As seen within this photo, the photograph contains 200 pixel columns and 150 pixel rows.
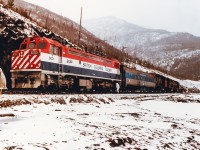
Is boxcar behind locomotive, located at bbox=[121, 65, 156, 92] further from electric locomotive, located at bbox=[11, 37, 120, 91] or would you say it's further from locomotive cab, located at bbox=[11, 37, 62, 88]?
locomotive cab, located at bbox=[11, 37, 62, 88]

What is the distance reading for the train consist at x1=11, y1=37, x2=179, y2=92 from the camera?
20.0m

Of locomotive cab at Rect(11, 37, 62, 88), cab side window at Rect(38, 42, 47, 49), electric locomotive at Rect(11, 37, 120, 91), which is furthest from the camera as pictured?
cab side window at Rect(38, 42, 47, 49)

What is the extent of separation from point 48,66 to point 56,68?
0.98 metres

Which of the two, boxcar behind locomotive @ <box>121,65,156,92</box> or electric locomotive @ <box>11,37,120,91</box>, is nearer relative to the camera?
electric locomotive @ <box>11,37,120,91</box>

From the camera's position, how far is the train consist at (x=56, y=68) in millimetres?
19969

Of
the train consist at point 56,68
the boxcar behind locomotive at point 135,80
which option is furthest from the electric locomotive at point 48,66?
the boxcar behind locomotive at point 135,80

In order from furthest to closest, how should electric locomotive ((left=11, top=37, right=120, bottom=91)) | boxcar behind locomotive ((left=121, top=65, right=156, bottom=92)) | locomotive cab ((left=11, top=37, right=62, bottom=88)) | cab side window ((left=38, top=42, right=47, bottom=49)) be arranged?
boxcar behind locomotive ((left=121, top=65, right=156, bottom=92)) < cab side window ((left=38, top=42, right=47, bottom=49)) < electric locomotive ((left=11, top=37, right=120, bottom=91)) < locomotive cab ((left=11, top=37, right=62, bottom=88))

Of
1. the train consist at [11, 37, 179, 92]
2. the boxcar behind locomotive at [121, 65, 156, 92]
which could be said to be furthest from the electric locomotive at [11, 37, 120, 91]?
the boxcar behind locomotive at [121, 65, 156, 92]

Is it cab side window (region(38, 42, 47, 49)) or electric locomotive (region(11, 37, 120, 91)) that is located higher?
cab side window (region(38, 42, 47, 49))

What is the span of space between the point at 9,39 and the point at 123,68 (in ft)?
51.5

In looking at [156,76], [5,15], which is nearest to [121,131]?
[5,15]

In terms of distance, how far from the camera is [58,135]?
242 inches

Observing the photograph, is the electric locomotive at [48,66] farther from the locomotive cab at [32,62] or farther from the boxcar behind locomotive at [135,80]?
the boxcar behind locomotive at [135,80]

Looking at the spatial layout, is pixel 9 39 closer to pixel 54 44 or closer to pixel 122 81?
pixel 54 44
